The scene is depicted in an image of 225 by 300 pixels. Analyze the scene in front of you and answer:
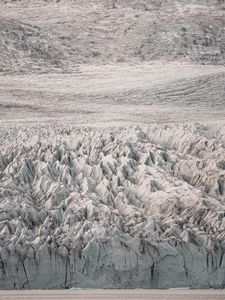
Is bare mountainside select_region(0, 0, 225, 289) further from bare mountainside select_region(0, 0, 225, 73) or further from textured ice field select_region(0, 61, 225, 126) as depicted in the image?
bare mountainside select_region(0, 0, 225, 73)

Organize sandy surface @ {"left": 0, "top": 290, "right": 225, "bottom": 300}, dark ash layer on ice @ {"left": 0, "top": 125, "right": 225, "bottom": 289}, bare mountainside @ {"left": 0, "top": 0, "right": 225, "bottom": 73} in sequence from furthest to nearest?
bare mountainside @ {"left": 0, "top": 0, "right": 225, "bottom": 73} → dark ash layer on ice @ {"left": 0, "top": 125, "right": 225, "bottom": 289} → sandy surface @ {"left": 0, "top": 290, "right": 225, "bottom": 300}

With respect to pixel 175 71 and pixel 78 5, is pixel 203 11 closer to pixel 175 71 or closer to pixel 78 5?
pixel 78 5

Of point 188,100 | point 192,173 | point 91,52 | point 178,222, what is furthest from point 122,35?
point 178,222

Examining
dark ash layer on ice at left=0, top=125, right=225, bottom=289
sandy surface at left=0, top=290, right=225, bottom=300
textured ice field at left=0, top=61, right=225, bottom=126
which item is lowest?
textured ice field at left=0, top=61, right=225, bottom=126

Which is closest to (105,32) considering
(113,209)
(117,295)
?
(113,209)

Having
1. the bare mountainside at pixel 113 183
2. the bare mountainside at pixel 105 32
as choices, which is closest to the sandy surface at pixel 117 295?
the bare mountainside at pixel 113 183

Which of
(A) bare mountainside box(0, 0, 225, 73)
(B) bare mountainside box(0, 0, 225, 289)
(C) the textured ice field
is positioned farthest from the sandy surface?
(A) bare mountainside box(0, 0, 225, 73)
